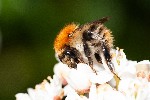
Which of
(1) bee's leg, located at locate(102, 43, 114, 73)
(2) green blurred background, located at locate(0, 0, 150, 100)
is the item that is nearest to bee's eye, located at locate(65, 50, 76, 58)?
(1) bee's leg, located at locate(102, 43, 114, 73)

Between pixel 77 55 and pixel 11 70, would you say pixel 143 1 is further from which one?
pixel 77 55

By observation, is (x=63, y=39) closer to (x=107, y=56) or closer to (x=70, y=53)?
(x=70, y=53)

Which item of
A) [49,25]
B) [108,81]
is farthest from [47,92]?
[49,25]

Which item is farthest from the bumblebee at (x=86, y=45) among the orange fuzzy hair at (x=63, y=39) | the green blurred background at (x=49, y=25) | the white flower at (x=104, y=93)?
the green blurred background at (x=49, y=25)

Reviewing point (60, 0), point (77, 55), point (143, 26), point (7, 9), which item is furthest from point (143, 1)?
point (77, 55)

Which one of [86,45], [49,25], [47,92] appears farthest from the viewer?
[49,25]

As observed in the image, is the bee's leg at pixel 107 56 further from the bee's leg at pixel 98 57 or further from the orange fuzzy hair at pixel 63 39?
the orange fuzzy hair at pixel 63 39

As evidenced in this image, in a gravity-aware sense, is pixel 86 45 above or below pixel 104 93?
above
